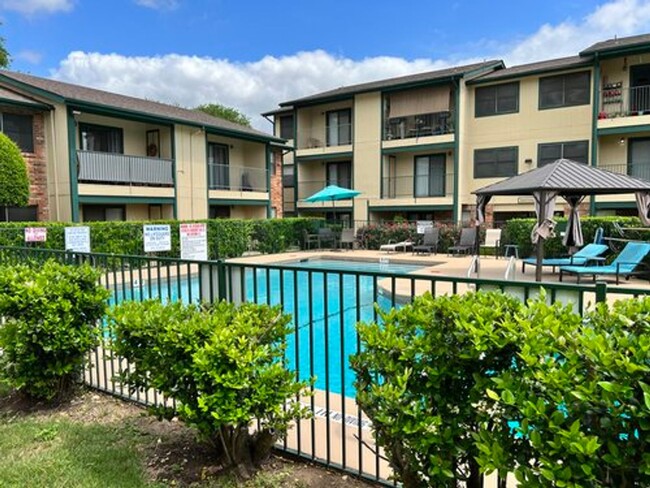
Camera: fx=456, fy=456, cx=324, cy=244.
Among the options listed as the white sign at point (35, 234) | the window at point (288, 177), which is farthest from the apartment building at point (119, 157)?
the window at point (288, 177)

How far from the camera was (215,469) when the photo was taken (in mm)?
3012

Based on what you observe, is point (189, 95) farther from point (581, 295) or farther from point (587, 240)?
point (581, 295)

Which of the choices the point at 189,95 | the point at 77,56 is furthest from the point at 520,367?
the point at 189,95

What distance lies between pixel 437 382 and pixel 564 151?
2160 centimetres

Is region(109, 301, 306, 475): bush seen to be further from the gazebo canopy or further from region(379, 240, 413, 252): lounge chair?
region(379, 240, 413, 252): lounge chair

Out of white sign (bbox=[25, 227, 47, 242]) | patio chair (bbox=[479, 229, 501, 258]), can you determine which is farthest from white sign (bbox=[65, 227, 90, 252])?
patio chair (bbox=[479, 229, 501, 258])

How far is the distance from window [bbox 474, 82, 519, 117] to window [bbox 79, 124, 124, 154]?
1668 cm

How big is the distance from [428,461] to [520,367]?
1.99 feet

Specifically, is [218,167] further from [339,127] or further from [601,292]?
[601,292]

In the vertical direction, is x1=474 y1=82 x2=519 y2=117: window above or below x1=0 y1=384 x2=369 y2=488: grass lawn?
above

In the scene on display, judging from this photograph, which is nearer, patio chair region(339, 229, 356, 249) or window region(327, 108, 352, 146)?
patio chair region(339, 229, 356, 249)

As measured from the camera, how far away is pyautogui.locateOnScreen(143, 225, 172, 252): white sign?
39.2 feet

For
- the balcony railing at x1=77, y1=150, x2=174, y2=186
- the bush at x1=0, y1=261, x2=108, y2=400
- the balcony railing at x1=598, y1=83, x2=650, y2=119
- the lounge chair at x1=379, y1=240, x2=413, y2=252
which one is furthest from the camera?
the lounge chair at x1=379, y1=240, x2=413, y2=252

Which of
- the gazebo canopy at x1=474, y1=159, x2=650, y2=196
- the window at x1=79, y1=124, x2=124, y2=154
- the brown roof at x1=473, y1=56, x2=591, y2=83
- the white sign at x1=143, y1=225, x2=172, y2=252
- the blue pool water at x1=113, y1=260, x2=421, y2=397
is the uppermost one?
the brown roof at x1=473, y1=56, x2=591, y2=83
